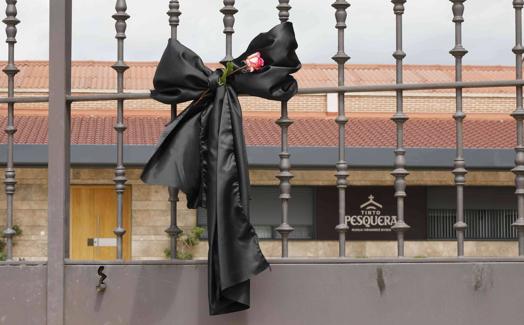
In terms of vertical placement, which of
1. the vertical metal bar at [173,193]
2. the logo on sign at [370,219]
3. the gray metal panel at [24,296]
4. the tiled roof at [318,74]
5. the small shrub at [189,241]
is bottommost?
the small shrub at [189,241]

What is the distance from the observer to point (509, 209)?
56.1ft

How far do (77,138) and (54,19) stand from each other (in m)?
12.2

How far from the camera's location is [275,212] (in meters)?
16.1

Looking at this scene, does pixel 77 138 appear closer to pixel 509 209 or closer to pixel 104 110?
pixel 104 110

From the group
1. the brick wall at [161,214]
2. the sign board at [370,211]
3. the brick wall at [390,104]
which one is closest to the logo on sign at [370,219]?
the sign board at [370,211]

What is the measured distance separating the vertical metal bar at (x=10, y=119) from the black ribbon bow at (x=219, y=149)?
2.38ft

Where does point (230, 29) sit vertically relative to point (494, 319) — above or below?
above

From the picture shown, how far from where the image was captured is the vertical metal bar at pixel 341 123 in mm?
3385

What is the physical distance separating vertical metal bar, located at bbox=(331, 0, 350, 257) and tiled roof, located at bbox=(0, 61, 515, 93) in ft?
49.4

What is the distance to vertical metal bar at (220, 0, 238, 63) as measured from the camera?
343 centimetres

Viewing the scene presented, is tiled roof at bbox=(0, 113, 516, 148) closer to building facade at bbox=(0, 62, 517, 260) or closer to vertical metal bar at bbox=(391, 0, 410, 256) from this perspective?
building facade at bbox=(0, 62, 517, 260)

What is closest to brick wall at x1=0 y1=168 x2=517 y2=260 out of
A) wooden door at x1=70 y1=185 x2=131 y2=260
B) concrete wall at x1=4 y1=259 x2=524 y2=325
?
wooden door at x1=70 y1=185 x2=131 y2=260

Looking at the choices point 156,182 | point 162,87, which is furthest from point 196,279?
point 162,87

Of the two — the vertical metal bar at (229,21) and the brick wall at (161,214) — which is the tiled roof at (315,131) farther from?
the vertical metal bar at (229,21)
